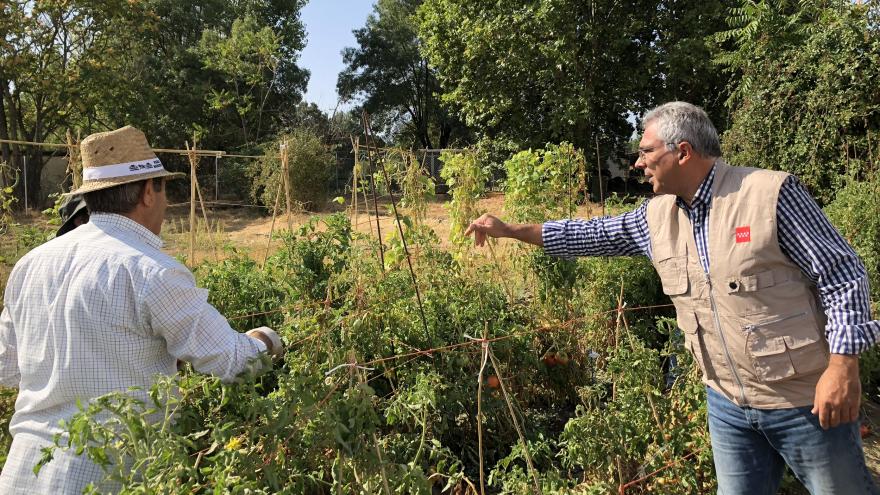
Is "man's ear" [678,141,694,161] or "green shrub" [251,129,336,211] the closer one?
"man's ear" [678,141,694,161]

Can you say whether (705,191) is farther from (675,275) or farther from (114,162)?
(114,162)

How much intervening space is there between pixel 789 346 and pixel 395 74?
28.6 meters

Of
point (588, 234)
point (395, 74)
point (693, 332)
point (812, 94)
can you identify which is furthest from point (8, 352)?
point (395, 74)

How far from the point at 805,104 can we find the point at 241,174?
15.7 metres

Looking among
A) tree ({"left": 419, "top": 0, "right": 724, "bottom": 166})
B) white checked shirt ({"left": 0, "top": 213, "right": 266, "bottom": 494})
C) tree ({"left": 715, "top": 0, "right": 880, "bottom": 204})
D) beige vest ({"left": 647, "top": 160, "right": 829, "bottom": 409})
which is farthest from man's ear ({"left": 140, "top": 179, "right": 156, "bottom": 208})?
tree ({"left": 419, "top": 0, "right": 724, "bottom": 166})

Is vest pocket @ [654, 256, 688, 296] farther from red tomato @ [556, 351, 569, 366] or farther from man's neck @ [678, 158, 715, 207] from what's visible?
red tomato @ [556, 351, 569, 366]

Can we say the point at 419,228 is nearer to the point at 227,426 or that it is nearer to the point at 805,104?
the point at 227,426

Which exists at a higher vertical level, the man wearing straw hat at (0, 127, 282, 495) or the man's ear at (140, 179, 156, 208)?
the man's ear at (140, 179, 156, 208)

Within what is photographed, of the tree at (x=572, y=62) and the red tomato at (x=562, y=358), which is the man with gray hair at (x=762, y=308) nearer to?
the red tomato at (x=562, y=358)

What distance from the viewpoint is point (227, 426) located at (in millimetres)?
1344

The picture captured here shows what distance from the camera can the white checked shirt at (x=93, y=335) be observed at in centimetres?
147

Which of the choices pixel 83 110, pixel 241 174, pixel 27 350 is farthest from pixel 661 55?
pixel 27 350

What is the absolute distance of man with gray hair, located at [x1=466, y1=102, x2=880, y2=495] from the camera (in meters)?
1.53

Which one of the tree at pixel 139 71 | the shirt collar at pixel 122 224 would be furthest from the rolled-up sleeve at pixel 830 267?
the tree at pixel 139 71
